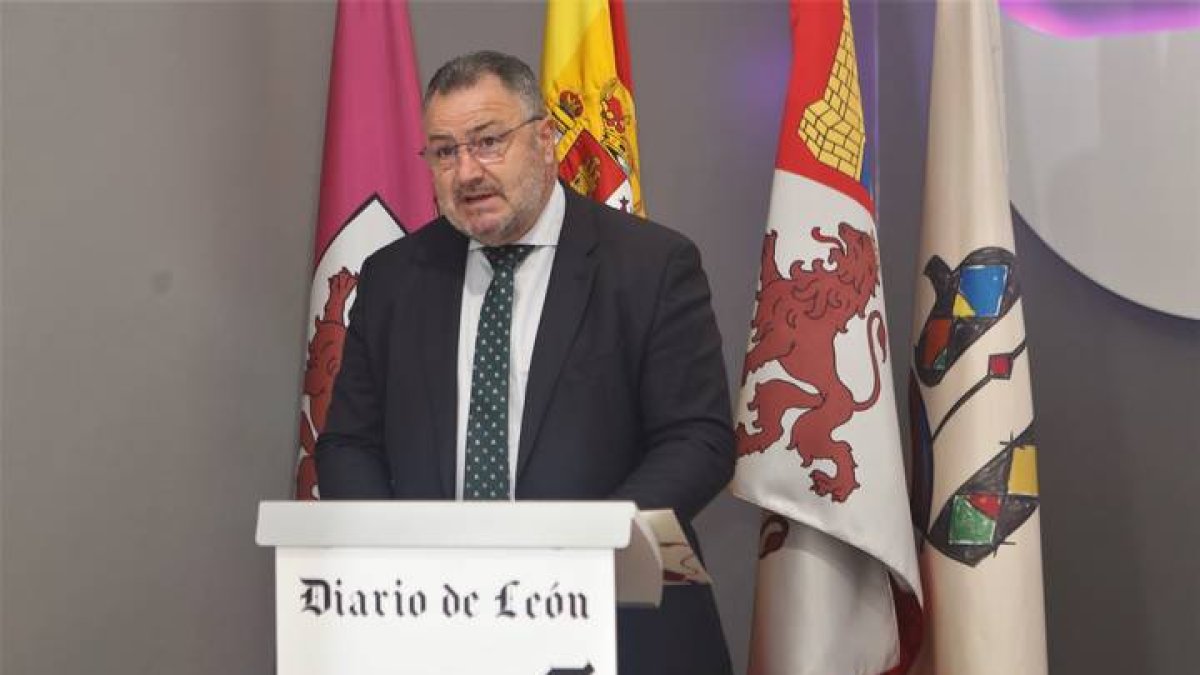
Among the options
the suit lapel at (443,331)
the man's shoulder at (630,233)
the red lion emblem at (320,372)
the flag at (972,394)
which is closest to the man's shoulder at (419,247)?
the suit lapel at (443,331)

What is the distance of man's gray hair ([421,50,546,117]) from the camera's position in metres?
2.26

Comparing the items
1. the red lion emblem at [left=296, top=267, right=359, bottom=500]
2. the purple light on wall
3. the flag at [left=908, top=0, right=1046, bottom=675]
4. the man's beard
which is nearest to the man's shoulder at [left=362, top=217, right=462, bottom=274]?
the man's beard

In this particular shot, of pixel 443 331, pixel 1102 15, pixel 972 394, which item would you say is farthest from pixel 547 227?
pixel 1102 15

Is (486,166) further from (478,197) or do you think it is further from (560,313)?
(560,313)

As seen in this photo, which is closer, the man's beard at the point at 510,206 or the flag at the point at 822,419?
the man's beard at the point at 510,206

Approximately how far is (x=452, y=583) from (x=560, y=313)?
73 cm

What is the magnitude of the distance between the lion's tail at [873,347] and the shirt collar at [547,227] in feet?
2.38

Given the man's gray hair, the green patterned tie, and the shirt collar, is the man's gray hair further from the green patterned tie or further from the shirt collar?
the green patterned tie

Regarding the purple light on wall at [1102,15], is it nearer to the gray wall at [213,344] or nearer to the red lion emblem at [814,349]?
the gray wall at [213,344]

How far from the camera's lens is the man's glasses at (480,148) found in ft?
7.42

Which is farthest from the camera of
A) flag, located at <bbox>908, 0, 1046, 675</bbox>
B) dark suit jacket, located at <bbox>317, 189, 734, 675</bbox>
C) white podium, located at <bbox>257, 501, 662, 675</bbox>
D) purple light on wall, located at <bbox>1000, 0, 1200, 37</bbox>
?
purple light on wall, located at <bbox>1000, 0, 1200, 37</bbox>

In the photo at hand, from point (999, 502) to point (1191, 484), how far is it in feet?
1.31

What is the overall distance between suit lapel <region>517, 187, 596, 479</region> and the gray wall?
2.71 ft

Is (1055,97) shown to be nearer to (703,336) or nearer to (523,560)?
(703,336)
